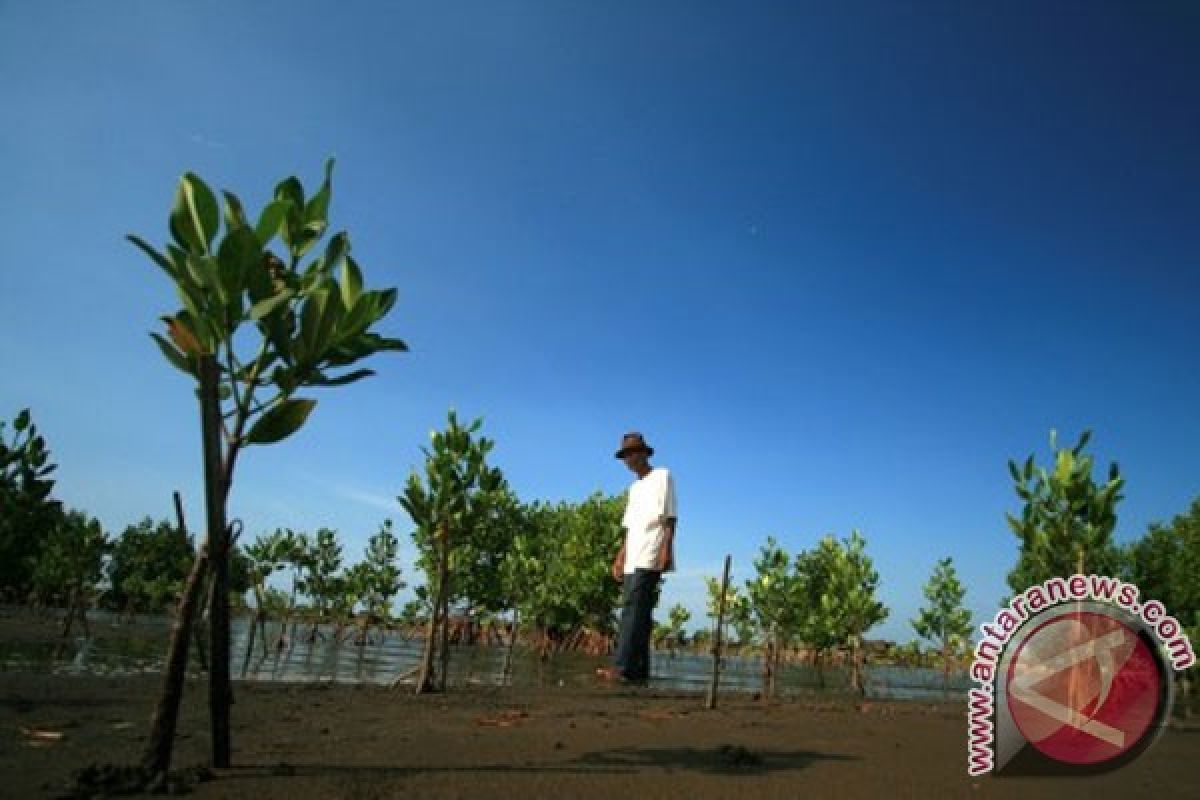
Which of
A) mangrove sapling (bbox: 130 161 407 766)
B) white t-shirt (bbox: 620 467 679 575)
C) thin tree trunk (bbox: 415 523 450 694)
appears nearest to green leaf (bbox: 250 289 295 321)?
mangrove sapling (bbox: 130 161 407 766)

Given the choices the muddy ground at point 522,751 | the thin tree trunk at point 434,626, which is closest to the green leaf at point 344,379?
the muddy ground at point 522,751

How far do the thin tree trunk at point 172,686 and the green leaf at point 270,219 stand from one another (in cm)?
173

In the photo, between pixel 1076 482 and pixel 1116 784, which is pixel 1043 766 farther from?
pixel 1076 482

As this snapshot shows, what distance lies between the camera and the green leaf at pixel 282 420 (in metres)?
3.64

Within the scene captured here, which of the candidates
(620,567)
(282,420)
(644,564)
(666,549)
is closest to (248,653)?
(620,567)

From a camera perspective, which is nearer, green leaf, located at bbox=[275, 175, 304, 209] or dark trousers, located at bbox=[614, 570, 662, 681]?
green leaf, located at bbox=[275, 175, 304, 209]

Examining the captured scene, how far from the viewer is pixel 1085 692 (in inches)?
241

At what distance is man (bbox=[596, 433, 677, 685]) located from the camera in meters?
8.31

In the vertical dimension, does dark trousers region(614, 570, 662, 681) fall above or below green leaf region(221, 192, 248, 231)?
below

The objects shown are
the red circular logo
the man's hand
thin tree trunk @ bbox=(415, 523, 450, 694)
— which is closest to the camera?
the red circular logo

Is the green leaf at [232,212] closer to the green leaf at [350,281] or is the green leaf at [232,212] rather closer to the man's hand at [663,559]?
the green leaf at [350,281]

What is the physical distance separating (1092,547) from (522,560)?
24383 mm

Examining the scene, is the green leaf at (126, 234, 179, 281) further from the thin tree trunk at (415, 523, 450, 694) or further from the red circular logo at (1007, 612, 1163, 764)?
the thin tree trunk at (415, 523, 450, 694)

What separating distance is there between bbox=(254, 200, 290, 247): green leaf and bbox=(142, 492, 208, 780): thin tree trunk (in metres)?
1.73
